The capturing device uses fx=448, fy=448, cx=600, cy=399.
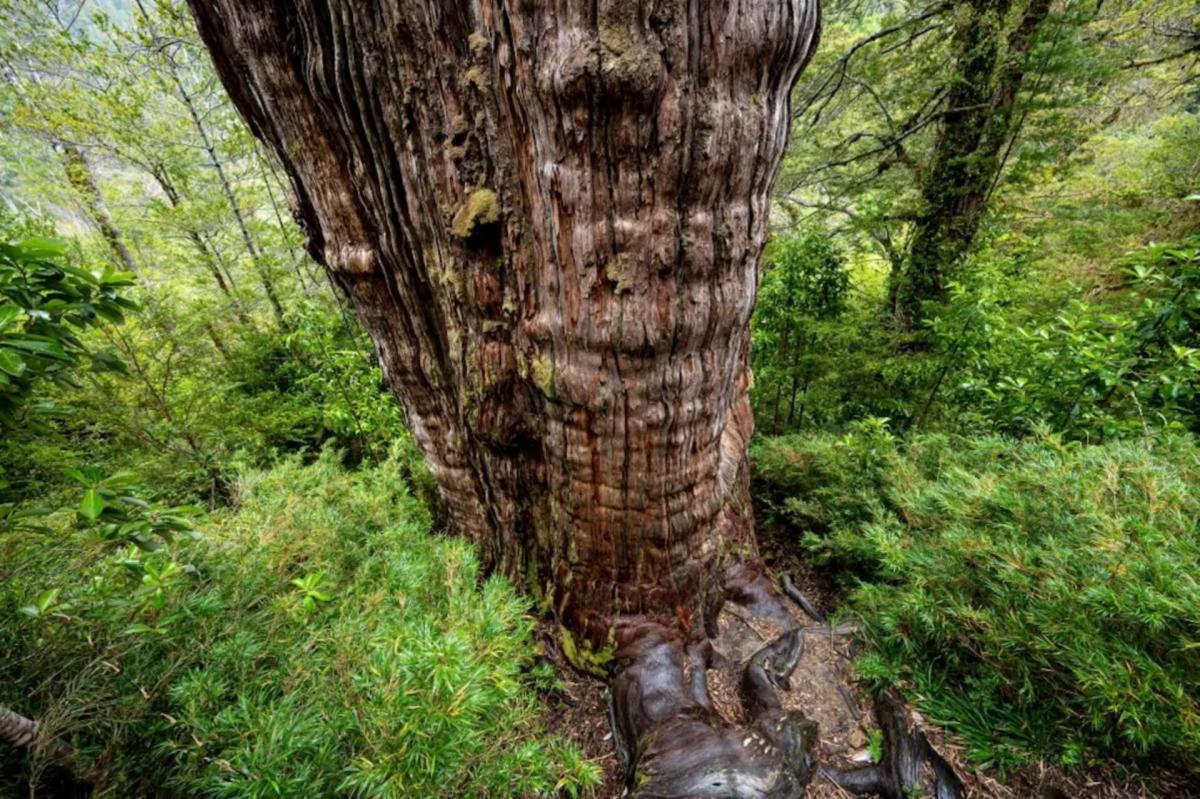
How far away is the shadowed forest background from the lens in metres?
1.19

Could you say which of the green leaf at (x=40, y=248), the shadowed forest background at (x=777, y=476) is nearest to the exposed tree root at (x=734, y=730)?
the shadowed forest background at (x=777, y=476)

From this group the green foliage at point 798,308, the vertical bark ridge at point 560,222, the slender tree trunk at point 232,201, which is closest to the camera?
the vertical bark ridge at point 560,222

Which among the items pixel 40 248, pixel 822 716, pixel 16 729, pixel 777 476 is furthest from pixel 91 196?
pixel 822 716

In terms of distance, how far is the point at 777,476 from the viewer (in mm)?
3998

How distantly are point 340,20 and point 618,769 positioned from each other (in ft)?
11.0

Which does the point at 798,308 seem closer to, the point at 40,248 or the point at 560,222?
the point at 560,222

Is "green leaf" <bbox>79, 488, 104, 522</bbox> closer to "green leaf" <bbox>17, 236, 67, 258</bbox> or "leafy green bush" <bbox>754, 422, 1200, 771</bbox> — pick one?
"green leaf" <bbox>17, 236, 67, 258</bbox>

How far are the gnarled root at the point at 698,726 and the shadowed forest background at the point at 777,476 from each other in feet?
0.92

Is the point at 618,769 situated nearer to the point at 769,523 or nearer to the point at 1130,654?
the point at 1130,654

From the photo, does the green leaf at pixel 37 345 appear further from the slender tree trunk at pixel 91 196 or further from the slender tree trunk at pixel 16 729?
the slender tree trunk at pixel 91 196

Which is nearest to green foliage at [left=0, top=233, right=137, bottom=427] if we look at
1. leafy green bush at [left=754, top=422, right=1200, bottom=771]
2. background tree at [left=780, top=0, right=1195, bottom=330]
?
leafy green bush at [left=754, top=422, right=1200, bottom=771]

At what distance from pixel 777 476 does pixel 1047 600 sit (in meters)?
2.27

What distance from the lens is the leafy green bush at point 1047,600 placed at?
146cm

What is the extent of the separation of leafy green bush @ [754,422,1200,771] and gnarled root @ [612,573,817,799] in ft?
1.65
